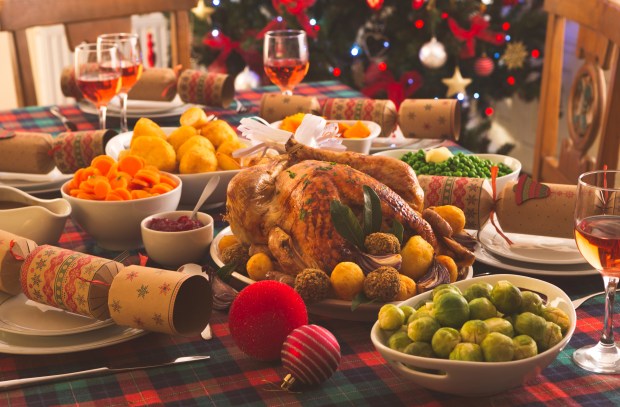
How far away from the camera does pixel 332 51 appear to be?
12.7 ft

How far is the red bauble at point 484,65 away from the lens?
384 cm

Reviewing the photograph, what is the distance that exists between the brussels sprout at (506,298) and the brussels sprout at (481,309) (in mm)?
11

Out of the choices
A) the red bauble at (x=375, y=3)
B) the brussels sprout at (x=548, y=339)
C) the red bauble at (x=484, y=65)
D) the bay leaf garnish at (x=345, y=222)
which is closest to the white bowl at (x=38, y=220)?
the bay leaf garnish at (x=345, y=222)

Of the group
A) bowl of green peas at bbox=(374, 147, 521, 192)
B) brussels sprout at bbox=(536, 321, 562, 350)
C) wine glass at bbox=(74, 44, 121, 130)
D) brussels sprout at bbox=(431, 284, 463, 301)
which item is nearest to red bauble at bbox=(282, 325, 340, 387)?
brussels sprout at bbox=(431, 284, 463, 301)

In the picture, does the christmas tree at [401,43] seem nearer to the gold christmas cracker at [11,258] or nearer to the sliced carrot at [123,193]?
the sliced carrot at [123,193]

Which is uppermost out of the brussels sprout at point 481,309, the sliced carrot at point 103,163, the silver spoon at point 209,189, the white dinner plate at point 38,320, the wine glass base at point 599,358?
the sliced carrot at point 103,163

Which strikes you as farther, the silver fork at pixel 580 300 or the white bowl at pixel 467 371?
the silver fork at pixel 580 300

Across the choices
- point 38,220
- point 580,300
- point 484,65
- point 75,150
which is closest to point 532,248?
point 580,300

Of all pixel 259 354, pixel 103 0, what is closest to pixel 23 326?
pixel 259 354

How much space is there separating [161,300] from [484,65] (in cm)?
303

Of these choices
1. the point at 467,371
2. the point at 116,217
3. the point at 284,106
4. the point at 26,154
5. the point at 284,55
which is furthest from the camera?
the point at 284,55

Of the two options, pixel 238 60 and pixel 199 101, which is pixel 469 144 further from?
pixel 199 101

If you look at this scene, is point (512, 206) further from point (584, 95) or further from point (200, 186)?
point (584, 95)

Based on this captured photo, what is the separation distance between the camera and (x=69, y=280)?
1.14m
